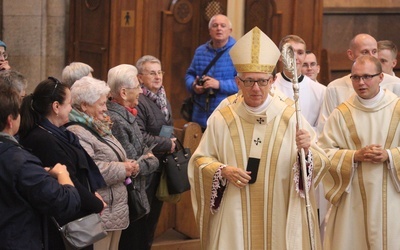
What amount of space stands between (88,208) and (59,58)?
6.32 m

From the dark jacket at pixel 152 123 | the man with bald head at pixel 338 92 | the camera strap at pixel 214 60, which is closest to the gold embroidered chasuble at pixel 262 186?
the dark jacket at pixel 152 123

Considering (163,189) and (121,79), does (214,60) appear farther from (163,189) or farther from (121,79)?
(121,79)

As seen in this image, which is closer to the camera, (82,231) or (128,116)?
(82,231)

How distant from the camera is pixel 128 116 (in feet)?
24.1

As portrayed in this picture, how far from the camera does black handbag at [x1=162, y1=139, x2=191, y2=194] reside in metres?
7.93

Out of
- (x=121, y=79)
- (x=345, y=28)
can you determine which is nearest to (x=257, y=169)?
(x=121, y=79)

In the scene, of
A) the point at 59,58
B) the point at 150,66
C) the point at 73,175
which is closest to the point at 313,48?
the point at 59,58

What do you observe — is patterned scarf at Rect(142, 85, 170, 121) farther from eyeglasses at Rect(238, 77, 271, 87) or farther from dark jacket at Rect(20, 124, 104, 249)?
dark jacket at Rect(20, 124, 104, 249)

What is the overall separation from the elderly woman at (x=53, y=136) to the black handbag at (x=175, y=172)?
168 cm

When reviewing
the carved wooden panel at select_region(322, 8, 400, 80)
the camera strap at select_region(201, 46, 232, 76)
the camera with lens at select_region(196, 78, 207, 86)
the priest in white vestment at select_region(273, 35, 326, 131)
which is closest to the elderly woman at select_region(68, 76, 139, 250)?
the priest in white vestment at select_region(273, 35, 326, 131)

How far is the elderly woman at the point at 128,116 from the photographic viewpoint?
730 centimetres

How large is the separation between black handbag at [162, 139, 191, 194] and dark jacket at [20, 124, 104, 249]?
1.79m

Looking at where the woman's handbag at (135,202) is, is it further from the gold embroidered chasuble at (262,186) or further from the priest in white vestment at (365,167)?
the priest in white vestment at (365,167)

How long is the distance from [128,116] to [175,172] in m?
0.79
